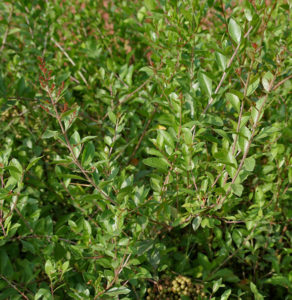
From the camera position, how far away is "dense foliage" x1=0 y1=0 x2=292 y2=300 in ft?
3.70

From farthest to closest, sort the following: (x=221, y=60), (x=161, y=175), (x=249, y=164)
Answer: (x=161, y=175) < (x=221, y=60) < (x=249, y=164)

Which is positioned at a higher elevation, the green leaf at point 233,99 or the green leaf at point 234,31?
the green leaf at point 234,31

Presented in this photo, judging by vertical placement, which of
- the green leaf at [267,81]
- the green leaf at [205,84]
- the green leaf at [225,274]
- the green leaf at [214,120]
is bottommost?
the green leaf at [225,274]

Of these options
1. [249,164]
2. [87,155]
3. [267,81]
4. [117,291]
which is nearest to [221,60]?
[267,81]

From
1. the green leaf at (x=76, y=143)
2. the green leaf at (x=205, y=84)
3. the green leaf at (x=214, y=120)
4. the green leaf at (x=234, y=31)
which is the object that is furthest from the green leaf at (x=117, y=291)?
the green leaf at (x=234, y=31)

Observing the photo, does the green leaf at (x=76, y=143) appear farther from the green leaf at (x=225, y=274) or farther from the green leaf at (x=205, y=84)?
the green leaf at (x=225, y=274)

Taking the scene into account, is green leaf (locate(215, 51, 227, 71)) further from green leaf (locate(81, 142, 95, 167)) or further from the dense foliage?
green leaf (locate(81, 142, 95, 167))

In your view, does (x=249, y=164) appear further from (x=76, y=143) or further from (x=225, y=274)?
(x=225, y=274)

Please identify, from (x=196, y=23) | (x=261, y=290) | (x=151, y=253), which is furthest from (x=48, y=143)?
(x=261, y=290)

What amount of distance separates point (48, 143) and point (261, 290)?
121cm

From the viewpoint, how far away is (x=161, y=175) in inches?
56.4

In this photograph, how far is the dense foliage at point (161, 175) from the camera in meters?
1.13

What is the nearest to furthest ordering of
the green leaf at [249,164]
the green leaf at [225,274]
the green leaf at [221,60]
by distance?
the green leaf at [249,164]
the green leaf at [221,60]
the green leaf at [225,274]

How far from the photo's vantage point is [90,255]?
1305 millimetres
